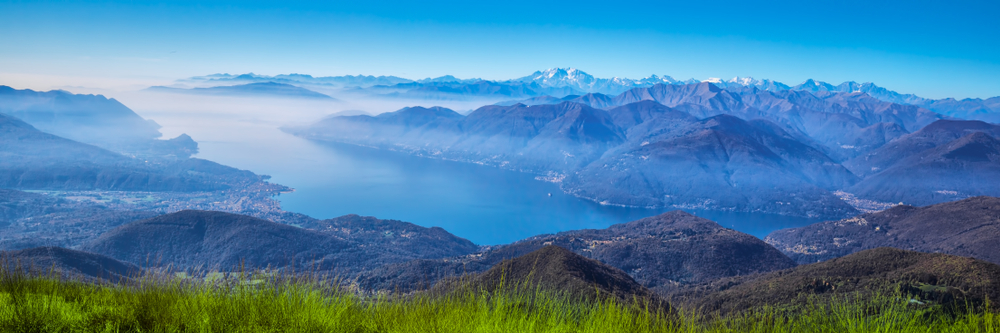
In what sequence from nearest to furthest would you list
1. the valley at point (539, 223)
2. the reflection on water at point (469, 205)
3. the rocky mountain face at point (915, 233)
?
1. the valley at point (539, 223)
2. the rocky mountain face at point (915, 233)
3. the reflection on water at point (469, 205)

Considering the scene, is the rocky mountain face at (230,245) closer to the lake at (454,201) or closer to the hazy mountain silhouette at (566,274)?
the hazy mountain silhouette at (566,274)

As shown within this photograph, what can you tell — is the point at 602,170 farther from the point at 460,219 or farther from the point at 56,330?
the point at 56,330

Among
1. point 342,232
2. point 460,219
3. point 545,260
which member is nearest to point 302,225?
point 342,232

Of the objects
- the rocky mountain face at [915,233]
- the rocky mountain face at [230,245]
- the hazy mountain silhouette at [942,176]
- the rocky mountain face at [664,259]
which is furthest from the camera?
the hazy mountain silhouette at [942,176]

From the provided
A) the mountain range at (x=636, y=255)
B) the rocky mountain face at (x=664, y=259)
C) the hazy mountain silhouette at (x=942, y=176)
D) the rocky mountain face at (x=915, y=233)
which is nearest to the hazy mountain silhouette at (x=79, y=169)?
the mountain range at (x=636, y=255)

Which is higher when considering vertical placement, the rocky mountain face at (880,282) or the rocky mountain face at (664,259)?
the rocky mountain face at (880,282)

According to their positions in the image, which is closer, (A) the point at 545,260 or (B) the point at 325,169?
(A) the point at 545,260

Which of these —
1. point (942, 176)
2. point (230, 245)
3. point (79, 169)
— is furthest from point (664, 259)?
point (942, 176)
